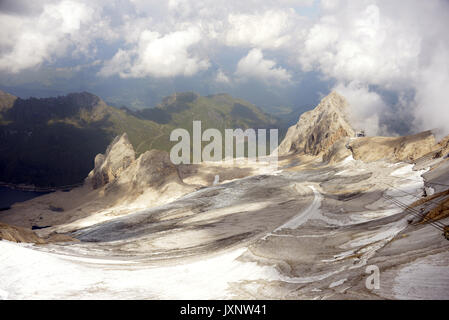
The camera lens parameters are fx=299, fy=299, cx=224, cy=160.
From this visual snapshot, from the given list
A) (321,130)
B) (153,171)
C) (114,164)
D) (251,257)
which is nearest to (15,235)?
(251,257)

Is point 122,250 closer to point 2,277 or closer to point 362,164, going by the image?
point 2,277

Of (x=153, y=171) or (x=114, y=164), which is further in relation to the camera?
(x=114, y=164)

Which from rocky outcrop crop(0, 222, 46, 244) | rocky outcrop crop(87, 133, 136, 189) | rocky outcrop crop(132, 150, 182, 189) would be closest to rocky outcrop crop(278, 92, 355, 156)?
rocky outcrop crop(132, 150, 182, 189)

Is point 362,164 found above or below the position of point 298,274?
above

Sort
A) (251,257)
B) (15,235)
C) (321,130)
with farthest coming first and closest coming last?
(321,130) < (15,235) < (251,257)

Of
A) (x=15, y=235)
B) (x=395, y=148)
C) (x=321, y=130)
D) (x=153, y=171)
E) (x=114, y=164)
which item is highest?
(x=321, y=130)

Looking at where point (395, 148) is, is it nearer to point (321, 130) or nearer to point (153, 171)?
point (321, 130)

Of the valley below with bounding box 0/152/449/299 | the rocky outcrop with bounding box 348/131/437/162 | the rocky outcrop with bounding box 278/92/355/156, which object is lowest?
the valley below with bounding box 0/152/449/299

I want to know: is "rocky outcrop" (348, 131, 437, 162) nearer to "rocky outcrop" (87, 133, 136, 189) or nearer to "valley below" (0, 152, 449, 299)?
"valley below" (0, 152, 449, 299)
